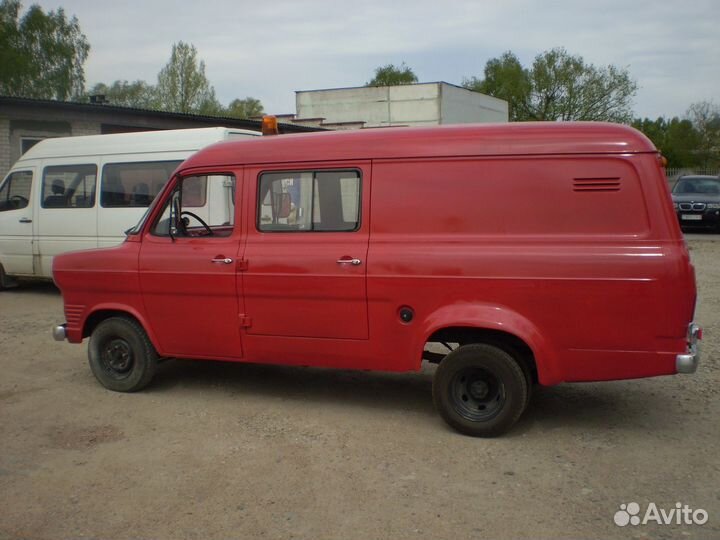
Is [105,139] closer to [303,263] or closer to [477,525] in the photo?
[303,263]

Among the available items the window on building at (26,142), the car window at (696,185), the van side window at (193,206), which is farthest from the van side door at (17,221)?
the car window at (696,185)

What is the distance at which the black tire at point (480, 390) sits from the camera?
15.6ft

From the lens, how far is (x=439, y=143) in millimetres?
4988

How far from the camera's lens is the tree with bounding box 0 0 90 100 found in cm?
4700

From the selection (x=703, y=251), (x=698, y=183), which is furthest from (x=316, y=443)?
(x=698, y=183)

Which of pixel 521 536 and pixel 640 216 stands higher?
pixel 640 216

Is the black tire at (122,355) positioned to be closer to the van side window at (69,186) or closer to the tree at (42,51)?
the van side window at (69,186)

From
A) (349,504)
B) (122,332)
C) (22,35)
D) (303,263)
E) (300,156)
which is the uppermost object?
(22,35)

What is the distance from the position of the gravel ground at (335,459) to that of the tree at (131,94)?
5418cm

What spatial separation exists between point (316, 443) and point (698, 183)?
770 inches

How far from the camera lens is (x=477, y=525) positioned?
3.66 meters

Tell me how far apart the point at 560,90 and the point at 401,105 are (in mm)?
24157

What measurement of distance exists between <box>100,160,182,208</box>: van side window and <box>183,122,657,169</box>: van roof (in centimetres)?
429

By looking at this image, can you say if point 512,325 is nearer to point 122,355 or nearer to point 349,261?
point 349,261
